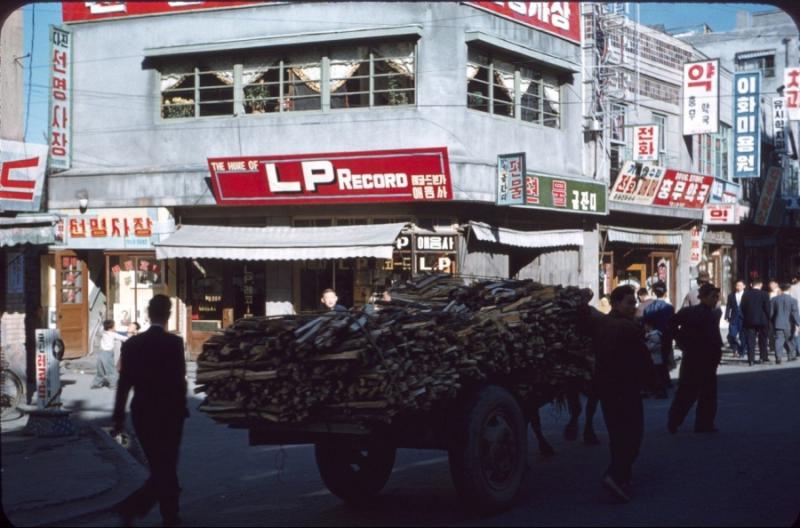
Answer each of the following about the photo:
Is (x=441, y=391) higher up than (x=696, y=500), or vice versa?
(x=441, y=391)

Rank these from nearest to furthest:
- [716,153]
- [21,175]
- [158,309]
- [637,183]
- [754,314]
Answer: [158,309] < [21,175] < [754,314] < [637,183] < [716,153]

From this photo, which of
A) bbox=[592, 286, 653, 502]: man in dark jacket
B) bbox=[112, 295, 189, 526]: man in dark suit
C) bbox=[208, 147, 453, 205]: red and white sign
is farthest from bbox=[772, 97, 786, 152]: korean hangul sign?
bbox=[112, 295, 189, 526]: man in dark suit

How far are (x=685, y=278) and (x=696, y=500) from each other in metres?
22.7

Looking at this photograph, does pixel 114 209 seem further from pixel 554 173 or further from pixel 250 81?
pixel 554 173

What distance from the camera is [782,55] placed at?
44.3 metres

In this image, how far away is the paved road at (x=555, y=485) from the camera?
7.29 meters

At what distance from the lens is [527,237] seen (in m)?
21.5

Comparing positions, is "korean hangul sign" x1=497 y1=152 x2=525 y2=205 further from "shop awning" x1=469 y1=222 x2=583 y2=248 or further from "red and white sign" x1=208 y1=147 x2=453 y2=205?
"red and white sign" x1=208 y1=147 x2=453 y2=205

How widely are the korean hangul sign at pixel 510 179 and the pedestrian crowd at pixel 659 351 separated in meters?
4.08

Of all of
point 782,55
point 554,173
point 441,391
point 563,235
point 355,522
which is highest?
point 782,55

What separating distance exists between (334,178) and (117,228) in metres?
5.38

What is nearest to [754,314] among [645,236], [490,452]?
[645,236]

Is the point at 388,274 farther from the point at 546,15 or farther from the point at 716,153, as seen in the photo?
the point at 716,153

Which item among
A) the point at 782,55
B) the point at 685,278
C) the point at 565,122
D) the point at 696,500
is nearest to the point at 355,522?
the point at 696,500
